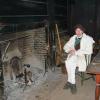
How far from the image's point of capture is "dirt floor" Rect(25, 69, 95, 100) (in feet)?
14.9

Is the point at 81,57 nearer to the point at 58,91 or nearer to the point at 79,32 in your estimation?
the point at 79,32

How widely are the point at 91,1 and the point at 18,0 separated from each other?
386 centimetres

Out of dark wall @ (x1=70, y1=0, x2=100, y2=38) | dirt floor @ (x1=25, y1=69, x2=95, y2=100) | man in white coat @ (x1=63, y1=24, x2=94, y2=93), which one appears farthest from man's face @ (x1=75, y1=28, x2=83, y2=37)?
dark wall @ (x1=70, y1=0, x2=100, y2=38)

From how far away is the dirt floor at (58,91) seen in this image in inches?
179

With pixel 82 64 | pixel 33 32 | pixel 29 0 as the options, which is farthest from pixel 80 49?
pixel 29 0

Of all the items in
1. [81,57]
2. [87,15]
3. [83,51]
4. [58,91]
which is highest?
[87,15]

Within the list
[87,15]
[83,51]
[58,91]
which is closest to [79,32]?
[83,51]

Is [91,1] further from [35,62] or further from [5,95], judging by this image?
[5,95]

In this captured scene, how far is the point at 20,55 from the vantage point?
4.84 meters

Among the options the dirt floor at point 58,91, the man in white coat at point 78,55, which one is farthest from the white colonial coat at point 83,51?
the dirt floor at point 58,91

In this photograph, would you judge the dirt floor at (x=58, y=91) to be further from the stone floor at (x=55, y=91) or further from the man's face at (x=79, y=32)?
the man's face at (x=79, y=32)

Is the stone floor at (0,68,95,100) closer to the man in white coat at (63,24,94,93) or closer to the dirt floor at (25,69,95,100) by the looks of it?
the dirt floor at (25,69,95,100)

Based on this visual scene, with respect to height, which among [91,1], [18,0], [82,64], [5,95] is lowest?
[5,95]

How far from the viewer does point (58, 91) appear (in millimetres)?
4871
